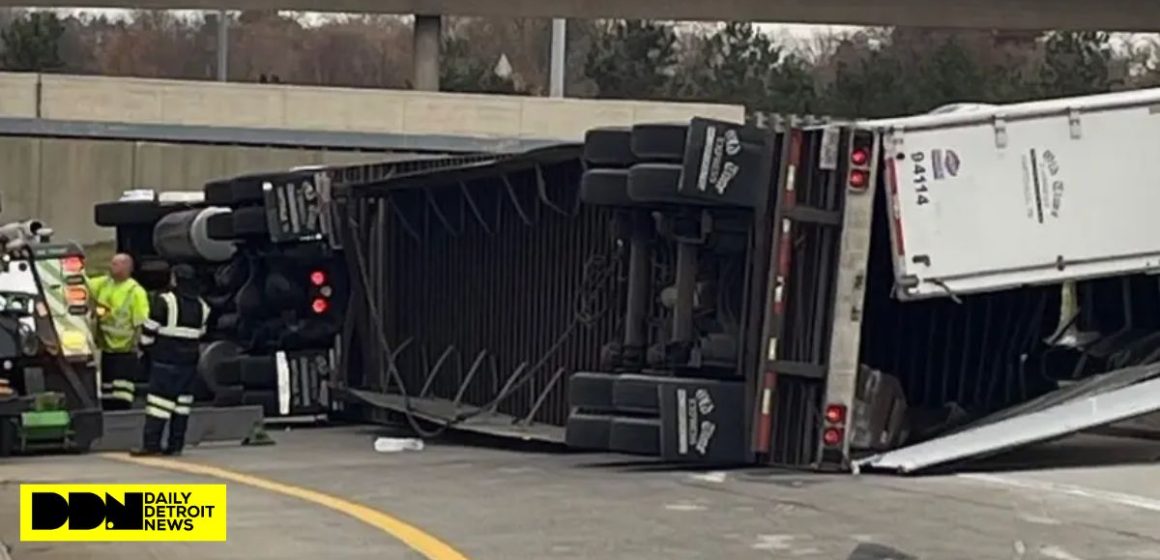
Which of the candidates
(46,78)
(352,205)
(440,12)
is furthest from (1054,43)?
(352,205)

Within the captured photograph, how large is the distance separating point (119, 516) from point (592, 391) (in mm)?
3847

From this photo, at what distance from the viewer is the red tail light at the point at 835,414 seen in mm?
12922

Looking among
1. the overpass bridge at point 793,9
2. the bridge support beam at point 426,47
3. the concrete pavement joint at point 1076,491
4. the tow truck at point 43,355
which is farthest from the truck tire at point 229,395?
the bridge support beam at point 426,47

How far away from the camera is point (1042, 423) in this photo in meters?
13.0

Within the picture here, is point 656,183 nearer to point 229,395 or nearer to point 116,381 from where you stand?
point 229,395

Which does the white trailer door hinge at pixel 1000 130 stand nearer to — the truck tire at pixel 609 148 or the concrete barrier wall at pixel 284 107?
the truck tire at pixel 609 148

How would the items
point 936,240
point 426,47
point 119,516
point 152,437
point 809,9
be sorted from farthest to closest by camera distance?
1. point 426,47
2. point 809,9
3. point 152,437
4. point 936,240
5. point 119,516

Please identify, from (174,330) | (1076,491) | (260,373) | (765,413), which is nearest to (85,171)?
(260,373)

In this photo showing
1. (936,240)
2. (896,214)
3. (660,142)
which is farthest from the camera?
(660,142)

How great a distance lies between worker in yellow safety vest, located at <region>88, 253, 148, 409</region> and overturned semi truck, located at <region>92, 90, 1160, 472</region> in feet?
10.1

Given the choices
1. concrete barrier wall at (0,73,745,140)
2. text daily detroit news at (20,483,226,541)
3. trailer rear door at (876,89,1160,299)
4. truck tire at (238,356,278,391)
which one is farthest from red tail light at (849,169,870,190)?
concrete barrier wall at (0,73,745,140)

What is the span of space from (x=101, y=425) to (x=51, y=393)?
47 cm

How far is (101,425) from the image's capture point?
15.6 metres

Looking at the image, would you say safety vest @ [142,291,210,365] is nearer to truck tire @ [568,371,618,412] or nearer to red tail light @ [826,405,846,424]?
truck tire @ [568,371,618,412]
